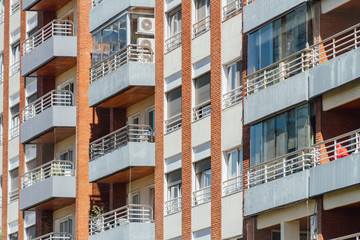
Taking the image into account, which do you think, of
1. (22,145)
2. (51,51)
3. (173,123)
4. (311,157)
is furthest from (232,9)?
(22,145)

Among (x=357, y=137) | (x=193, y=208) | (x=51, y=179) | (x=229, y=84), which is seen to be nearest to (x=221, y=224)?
(x=193, y=208)

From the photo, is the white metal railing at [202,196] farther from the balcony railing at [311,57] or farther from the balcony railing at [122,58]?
the balcony railing at [122,58]

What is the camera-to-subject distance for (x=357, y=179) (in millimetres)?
33969

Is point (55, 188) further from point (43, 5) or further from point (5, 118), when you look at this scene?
point (5, 118)

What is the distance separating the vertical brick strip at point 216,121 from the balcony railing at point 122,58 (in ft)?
16.8

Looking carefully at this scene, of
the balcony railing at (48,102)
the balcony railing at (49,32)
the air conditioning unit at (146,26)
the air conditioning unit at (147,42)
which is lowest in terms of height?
the balcony railing at (48,102)

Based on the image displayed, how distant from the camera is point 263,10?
1547 inches

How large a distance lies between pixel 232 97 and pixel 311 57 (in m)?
5.47

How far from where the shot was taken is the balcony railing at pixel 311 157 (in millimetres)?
35469

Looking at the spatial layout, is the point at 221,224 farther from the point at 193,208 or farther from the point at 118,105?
the point at 118,105

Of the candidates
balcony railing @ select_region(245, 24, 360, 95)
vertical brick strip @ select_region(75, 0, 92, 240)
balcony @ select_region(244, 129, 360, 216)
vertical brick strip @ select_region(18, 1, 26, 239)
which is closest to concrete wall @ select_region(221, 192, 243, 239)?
balcony @ select_region(244, 129, 360, 216)

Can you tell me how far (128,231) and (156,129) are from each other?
396cm

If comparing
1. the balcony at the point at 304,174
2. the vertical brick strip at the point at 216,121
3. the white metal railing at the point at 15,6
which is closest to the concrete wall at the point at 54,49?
the white metal railing at the point at 15,6

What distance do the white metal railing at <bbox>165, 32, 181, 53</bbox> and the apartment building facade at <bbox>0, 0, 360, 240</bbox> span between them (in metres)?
0.05
